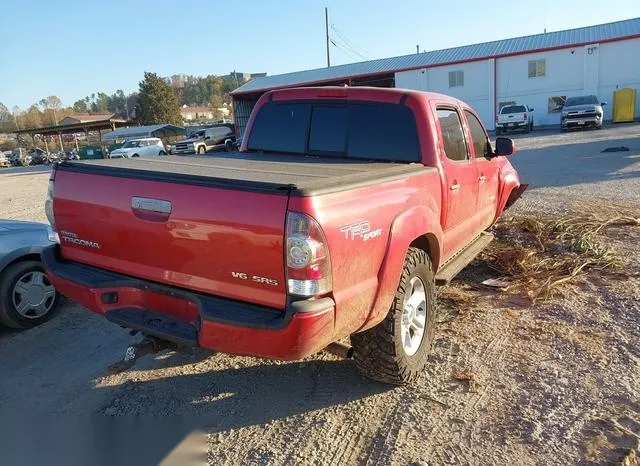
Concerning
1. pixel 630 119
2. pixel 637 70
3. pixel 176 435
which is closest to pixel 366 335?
pixel 176 435

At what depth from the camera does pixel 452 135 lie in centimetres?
448

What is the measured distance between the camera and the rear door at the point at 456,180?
13.6 ft

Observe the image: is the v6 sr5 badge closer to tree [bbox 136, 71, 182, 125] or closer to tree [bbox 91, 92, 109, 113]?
tree [bbox 136, 71, 182, 125]

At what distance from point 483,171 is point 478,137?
39 centimetres

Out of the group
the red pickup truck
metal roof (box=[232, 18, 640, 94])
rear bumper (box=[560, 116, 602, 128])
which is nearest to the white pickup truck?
rear bumper (box=[560, 116, 602, 128])

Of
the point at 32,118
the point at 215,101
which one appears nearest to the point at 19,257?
the point at 32,118

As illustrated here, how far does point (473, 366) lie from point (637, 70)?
37.8 m

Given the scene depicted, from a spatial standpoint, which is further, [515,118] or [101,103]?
[101,103]

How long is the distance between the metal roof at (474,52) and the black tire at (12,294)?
37692mm

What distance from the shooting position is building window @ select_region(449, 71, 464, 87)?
38375 mm

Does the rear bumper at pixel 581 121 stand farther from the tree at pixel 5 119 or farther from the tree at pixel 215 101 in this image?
the tree at pixel 5 119

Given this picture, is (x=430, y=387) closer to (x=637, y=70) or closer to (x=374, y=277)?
(x=374, y=277)

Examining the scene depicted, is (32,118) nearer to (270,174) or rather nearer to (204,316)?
(270,174)

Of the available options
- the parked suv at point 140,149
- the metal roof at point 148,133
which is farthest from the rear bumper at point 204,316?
the metal roof at point 148,133
